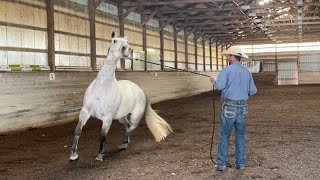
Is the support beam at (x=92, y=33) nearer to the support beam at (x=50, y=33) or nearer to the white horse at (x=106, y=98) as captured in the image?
the support beam at (x=50, y=33)

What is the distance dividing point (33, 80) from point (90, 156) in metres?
4.11

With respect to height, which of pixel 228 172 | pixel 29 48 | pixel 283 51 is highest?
pixel 283 51

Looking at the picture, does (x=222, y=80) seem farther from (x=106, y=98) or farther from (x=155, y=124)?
(x=155, y=124)

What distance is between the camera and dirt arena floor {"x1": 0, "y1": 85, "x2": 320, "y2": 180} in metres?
5.15

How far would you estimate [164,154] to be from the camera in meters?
6.41

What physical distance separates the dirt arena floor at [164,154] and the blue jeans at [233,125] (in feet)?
0.62

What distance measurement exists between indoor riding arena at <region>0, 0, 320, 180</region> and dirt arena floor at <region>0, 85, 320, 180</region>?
2 cm

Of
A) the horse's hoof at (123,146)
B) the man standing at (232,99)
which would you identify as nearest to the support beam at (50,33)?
the horse's hoof at (123,146)

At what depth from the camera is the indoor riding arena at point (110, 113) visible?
5575 mm

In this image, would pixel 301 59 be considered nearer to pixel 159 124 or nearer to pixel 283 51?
pixel 283 51

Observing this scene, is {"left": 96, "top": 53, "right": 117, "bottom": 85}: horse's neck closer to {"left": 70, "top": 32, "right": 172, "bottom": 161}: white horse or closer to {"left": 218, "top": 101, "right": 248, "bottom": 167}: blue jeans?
{"left": 70, "top": 32, "right": 172, "bottom": 161}: white horse

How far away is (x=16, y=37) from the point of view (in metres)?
10.0

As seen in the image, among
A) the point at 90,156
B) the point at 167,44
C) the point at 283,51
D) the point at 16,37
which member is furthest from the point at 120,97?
the point at 283,51

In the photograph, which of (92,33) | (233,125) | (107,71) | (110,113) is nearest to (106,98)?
(110,113)
